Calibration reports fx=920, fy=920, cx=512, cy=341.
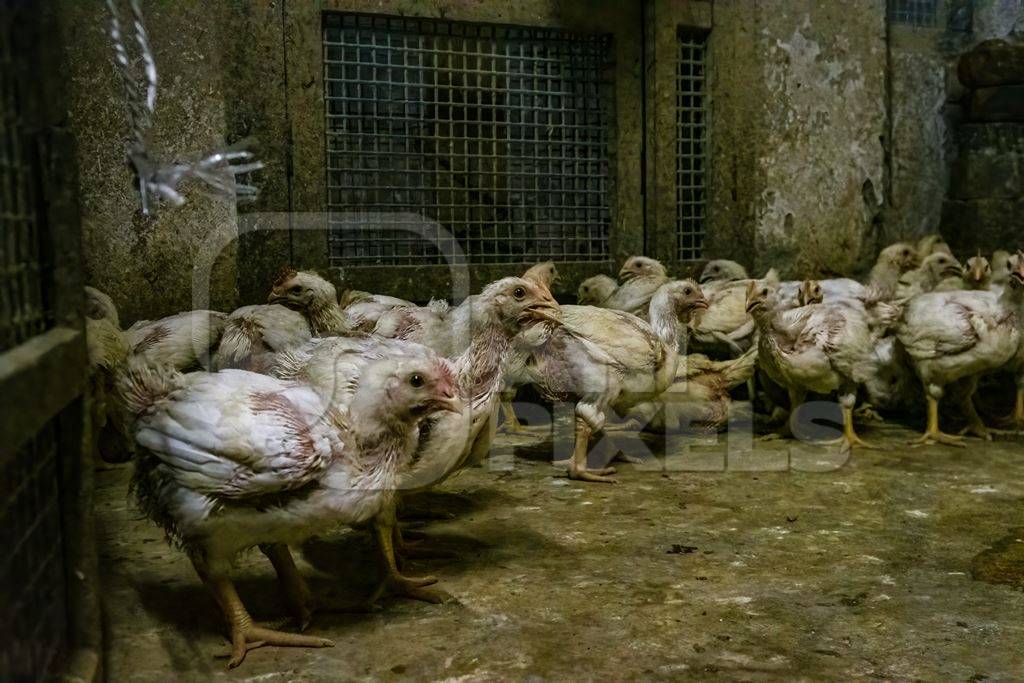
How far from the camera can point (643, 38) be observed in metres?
8.11

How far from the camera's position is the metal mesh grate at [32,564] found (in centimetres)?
192

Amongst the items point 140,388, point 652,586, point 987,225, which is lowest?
point 652,586

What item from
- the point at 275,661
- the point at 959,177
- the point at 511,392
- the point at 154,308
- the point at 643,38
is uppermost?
the point at 643,38

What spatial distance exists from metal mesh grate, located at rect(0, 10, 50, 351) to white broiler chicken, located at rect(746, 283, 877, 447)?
14.9 ft

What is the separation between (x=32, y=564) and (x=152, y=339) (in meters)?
3.37

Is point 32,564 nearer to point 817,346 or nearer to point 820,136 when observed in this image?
point 817,346

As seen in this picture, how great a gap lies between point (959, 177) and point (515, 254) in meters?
4.88

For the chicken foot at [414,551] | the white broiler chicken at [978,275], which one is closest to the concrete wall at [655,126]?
the white broiler chicken at [978,275]

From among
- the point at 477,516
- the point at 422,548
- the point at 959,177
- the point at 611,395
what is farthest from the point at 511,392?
the point at 959,177

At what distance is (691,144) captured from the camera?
8.45 metres

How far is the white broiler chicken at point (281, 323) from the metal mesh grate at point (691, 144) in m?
4.10

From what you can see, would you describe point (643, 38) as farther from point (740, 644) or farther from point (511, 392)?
point (740, 644)

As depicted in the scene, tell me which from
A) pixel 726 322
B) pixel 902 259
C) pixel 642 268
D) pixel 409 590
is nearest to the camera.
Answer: pixel 409 590

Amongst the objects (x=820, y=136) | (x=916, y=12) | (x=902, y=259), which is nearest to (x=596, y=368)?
(x=902, y=259)
